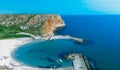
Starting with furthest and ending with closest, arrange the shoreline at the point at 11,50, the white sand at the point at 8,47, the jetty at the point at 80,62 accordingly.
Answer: the white sand at the point at 8,47 < the shoreline at the point at 11,50 < the jetty at the point at 80,62

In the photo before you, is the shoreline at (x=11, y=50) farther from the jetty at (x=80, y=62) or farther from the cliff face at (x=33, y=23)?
the cliff face at (x=33, y=23)

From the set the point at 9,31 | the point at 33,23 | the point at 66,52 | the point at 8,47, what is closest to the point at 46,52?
the point at 66,52

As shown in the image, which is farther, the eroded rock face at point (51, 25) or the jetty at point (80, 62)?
the eroded rock face at point (51, 25)

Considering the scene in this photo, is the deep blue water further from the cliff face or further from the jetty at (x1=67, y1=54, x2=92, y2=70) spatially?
the cliff face

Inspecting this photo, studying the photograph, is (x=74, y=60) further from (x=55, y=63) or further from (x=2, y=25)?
(x=2, y=25)

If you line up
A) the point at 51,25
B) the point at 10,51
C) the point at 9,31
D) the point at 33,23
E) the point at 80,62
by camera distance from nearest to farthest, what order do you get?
the point at 80,62 → the point at 10,51 → the point at 9,31 → the point at 33,23 → the point at 51,25

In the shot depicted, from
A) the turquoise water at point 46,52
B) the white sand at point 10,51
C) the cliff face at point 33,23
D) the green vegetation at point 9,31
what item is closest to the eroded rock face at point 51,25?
the cliff face at point 33,23

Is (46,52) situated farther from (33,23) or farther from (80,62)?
(33,23)
